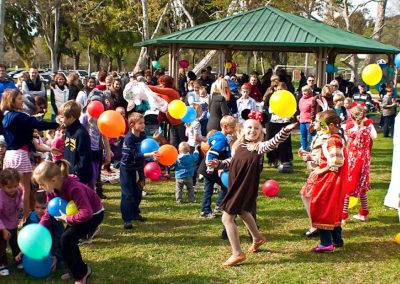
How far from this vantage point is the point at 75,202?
4.27m

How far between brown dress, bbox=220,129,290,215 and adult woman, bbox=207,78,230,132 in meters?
3.52

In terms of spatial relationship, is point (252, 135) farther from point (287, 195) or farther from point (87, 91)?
point (87, 91)

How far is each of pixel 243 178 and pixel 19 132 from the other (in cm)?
261

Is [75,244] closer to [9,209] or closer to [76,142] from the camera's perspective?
[9,209]

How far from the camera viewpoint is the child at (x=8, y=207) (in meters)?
4.66

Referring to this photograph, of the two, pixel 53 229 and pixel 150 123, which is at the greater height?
pixel 150 123

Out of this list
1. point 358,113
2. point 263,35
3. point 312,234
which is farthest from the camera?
point 263,35

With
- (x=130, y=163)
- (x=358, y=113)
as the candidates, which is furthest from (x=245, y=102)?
Answer: (x=130, y=163)

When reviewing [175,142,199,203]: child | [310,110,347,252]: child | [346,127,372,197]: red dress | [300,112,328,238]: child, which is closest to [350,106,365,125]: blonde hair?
[346,127,372,197]: red dress

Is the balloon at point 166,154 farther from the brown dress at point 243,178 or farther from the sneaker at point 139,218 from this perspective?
the brown dress at point 243,178

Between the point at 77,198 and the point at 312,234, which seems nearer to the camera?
the point at 77,198

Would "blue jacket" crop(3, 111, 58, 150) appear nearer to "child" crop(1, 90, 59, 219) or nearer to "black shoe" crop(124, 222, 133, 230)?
"child" crop(1, 90, 59, 219)

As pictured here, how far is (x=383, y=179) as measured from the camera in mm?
9594

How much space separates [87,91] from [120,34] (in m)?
38.4
